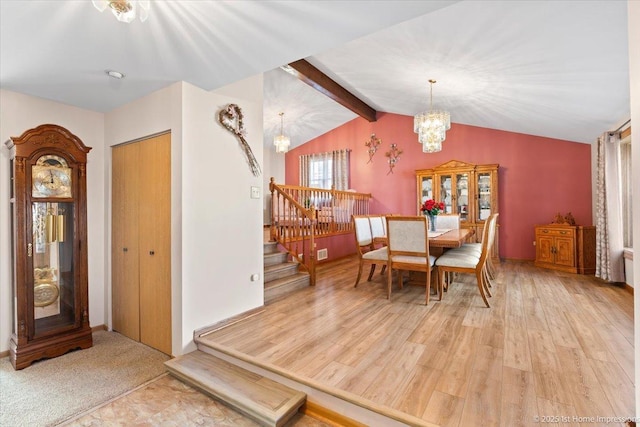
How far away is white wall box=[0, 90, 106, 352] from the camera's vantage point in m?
2.53

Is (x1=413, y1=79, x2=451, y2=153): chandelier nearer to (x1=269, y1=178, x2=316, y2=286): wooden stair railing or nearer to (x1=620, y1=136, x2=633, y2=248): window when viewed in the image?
(x1=269, y1=178, x2=316, y2=286): wooden stair railing

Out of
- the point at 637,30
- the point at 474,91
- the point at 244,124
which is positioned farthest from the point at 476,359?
the point at 474,91

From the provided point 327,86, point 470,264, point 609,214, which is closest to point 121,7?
point 470,264

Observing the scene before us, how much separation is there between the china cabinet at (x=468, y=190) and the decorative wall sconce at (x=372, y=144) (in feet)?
4.84

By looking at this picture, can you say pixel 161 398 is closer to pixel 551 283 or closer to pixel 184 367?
pixel 184 367

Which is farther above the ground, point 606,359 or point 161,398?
point 606,359

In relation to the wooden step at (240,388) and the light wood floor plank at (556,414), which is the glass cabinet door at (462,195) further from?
the wooden step at (240,388)

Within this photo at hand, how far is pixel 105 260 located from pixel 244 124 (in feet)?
7.21

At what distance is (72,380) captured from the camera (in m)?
2.19

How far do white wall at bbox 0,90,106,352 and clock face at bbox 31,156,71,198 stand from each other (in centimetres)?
34

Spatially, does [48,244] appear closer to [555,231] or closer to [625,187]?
[555,231]

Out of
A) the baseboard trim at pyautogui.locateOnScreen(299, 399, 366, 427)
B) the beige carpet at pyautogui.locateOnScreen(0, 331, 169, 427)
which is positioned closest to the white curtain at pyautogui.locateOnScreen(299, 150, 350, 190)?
the beige carpet at pyautogui.locateOnScreen(0, 331, 169, 427)

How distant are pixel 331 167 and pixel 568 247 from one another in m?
5.26

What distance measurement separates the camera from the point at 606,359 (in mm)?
2004
